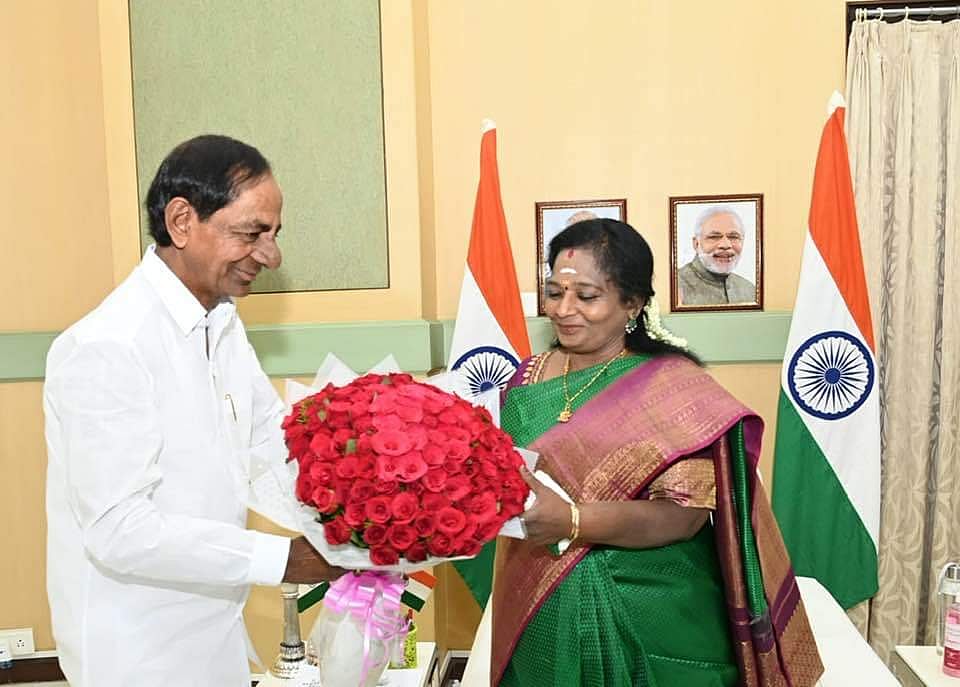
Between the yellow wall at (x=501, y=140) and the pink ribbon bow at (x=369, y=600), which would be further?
the yellow wall at (x=501, y=140)

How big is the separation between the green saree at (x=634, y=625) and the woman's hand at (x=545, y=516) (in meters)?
0.30

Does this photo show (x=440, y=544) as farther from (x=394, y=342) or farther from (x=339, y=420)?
(x=394, y=342)

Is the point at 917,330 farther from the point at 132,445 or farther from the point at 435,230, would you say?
the point at 132,445

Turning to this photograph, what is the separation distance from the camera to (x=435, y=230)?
3674 mm

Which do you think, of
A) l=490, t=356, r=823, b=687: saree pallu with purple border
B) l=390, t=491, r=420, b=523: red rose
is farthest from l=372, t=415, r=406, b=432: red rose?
l=490, t=356, r=823, b=687: saree pallu with purple border

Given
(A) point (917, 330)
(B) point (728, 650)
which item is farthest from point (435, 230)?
(B) point (728, 650)

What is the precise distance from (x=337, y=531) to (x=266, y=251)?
568 millimetres

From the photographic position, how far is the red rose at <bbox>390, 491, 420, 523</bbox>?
4.11ft

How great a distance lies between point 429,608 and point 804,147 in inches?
95.2

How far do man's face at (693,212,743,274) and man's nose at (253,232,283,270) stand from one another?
2335mm

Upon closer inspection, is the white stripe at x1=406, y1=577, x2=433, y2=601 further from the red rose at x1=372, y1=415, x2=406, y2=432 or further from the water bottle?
the water bottle

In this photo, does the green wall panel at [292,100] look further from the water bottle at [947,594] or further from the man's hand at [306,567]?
the water bottle at [947,594]

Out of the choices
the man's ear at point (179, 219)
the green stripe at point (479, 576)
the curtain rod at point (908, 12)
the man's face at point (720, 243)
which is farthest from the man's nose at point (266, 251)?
the curtain rod at point (908, 12)

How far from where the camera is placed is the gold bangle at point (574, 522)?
5.47 feet
